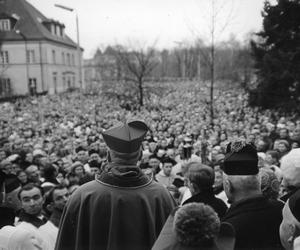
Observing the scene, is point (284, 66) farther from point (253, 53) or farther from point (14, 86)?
point (14, 86)

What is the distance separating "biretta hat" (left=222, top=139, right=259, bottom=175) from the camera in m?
2.90

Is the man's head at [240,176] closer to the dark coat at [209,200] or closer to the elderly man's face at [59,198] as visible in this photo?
the dark coat at [209,200]

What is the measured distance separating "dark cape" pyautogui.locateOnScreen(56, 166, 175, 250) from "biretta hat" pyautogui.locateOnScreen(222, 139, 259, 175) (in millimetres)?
750

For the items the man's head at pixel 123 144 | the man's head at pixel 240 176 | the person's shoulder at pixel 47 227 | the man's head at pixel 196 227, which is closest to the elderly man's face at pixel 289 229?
the man's head at pixel 196 227

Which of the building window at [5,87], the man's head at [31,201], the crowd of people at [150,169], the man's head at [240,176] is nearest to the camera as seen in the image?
the man's head at [240,176]

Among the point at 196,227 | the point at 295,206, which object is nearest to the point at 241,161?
the point at 295,206

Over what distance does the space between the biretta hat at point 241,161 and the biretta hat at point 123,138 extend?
81 cm

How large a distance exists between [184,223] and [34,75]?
5217 centimetres

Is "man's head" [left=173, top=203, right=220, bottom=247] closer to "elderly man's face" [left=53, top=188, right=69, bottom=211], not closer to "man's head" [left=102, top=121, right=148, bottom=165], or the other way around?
"man's head" [left=102, top=121, right=148, bottom=165]

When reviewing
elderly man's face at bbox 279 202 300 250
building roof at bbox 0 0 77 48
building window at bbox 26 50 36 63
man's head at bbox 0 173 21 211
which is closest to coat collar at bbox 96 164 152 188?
elderly man's face at bbox 279 202 300 250

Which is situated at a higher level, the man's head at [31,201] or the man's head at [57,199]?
the man's head at [31,201]

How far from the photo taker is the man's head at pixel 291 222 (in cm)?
190

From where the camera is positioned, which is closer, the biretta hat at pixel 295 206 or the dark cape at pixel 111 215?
the biretta hat at pixel 295 206

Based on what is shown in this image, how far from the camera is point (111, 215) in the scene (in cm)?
243
